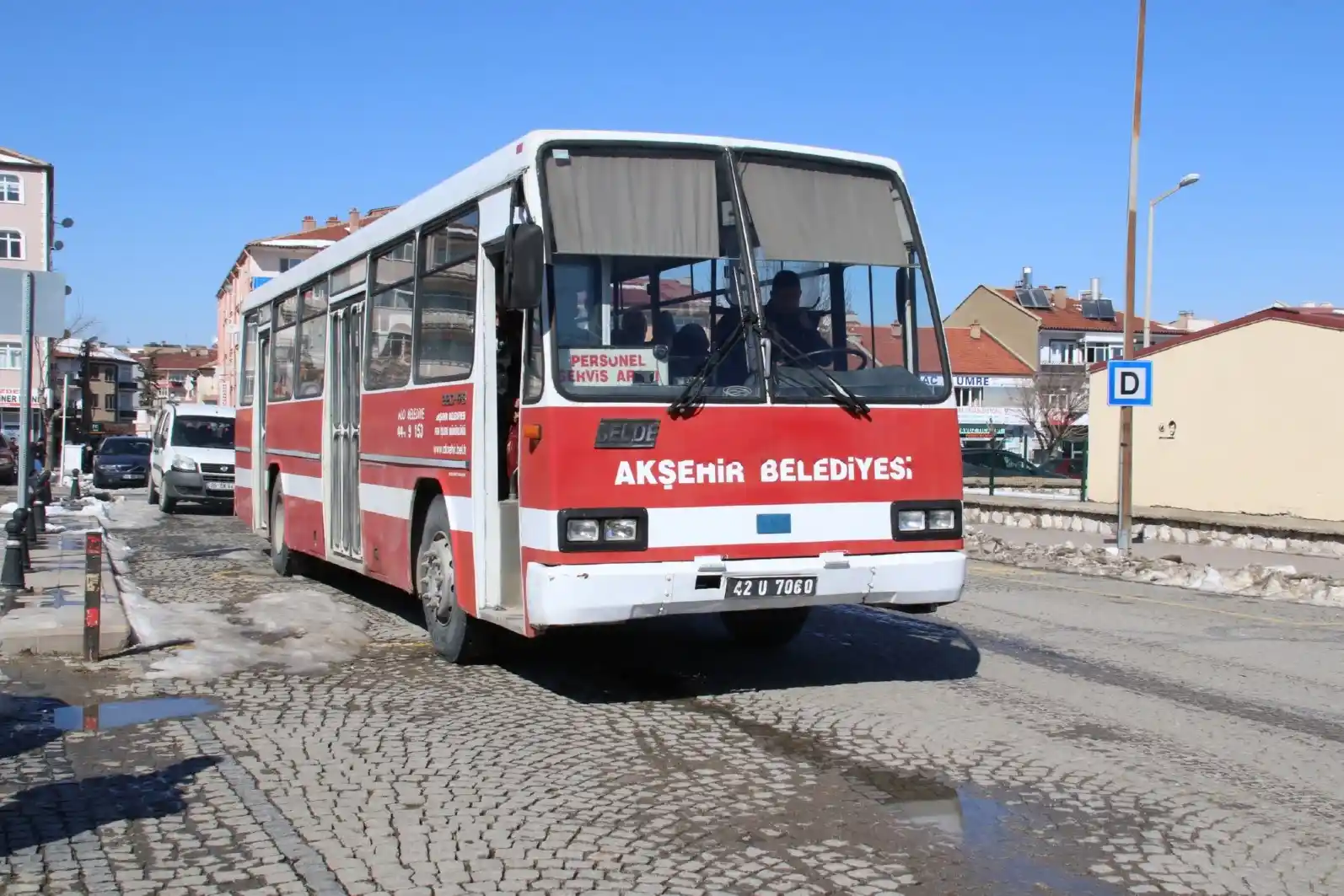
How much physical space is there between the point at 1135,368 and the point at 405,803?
14.6m

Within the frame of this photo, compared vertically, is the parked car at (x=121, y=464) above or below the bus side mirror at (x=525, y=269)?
below

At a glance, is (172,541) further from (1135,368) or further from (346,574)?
(1135,368)

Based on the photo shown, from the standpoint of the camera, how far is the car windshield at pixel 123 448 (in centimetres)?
4228

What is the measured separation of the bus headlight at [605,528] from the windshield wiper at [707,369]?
578mm

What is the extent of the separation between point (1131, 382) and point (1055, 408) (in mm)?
66698

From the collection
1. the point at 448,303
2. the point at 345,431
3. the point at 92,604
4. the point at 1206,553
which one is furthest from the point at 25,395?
the point at 1206,553

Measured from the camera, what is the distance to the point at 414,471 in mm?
9688

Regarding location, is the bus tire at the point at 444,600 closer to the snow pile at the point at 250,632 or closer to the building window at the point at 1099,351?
the snow pile at the point at 250,632

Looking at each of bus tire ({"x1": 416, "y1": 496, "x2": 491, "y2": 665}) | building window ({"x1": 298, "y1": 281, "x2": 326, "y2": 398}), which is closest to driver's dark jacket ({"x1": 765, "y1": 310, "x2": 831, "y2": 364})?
bus tire ({"x1": 416, "y1": 496, "x2": 491, "y2": 665})

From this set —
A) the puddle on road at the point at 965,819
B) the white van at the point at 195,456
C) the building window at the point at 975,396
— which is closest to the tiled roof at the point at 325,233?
the building window at the point at 975,396

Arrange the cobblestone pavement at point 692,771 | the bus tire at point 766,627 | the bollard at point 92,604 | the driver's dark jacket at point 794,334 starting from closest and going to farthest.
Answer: the cobblestone pavement at point 692,771 < the driver's dark jacket at point 794,334 < the bollard at point 92,604 < the bus tire at point 766,627

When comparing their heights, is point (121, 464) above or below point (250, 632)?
above

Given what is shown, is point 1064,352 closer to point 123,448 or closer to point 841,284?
point 123,448

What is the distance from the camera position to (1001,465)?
3306 centimetres
